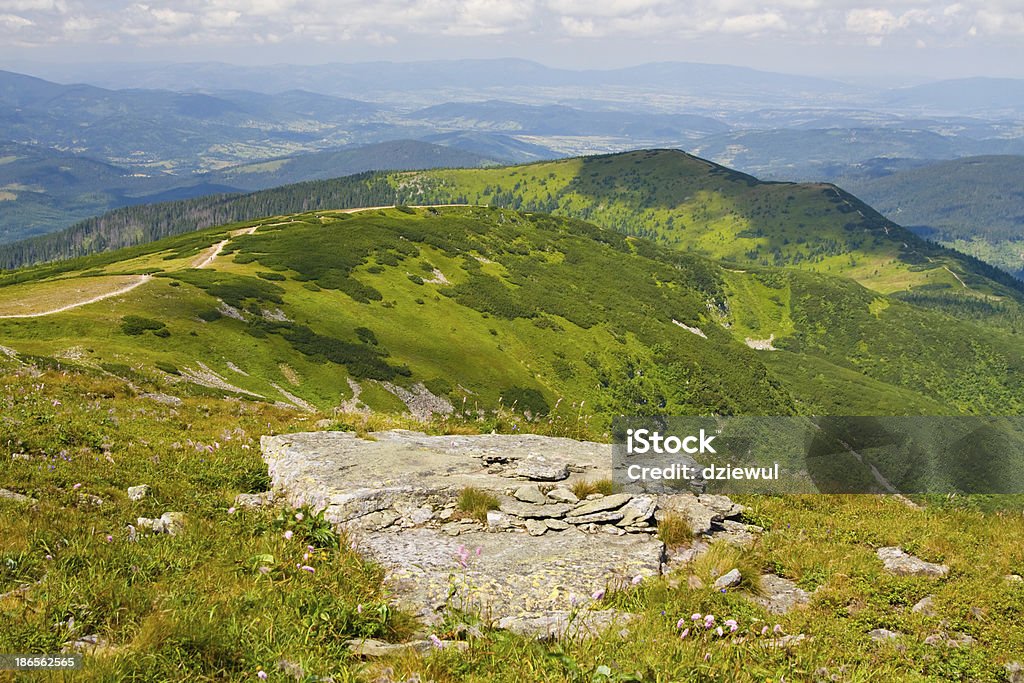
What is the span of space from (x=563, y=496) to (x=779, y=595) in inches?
177

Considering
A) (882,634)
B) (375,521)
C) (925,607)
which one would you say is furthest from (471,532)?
(925,607)

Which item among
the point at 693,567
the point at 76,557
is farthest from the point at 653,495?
the point at 76,557

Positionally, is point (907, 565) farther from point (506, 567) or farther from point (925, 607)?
point (506, 567)

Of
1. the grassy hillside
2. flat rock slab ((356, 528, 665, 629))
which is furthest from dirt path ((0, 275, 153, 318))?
flat rock slab ((356, 528, 665, 629))

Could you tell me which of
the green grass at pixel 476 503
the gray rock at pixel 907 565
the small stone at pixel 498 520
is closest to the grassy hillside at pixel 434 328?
the green grass at pixel 476 503

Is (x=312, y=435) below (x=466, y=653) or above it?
below

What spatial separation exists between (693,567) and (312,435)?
1190cm

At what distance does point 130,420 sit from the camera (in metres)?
16.7

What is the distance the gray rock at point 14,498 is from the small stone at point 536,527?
329 inches

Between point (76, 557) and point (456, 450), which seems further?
point (456, 450)

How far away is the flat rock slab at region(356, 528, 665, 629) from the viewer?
8445mm

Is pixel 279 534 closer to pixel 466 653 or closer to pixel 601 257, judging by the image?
pixel 466 653

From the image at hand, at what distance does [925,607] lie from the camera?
886cm

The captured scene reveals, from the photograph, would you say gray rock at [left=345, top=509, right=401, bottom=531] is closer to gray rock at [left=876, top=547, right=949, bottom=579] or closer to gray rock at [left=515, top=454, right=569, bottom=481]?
gray rock at [left=515, top=454, right=569, bottom=481]
